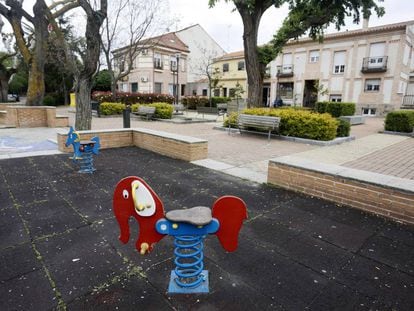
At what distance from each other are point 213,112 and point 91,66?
12808 millimetres

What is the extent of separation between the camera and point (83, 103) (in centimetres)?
918

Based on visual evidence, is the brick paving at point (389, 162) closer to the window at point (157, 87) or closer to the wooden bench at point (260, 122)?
the wooden bench at point (260, 122)

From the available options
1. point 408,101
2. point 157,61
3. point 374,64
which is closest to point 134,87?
point 157,61

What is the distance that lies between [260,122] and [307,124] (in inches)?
65.4

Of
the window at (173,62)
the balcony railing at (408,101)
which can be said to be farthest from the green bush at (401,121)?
the window at (173,62)

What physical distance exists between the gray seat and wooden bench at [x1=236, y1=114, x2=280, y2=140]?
26.3ft

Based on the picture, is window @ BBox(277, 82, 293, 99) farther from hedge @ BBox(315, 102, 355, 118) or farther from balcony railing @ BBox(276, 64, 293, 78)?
hedge @ BBox(315, 102, 355, 118)

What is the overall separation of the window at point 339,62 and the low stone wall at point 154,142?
27489 mm

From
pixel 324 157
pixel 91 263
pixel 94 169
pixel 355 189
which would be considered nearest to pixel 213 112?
pixel 324 157

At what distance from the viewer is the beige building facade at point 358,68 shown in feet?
81.7

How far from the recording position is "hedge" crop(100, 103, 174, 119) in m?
16.8

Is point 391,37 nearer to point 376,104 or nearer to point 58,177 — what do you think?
point 376,104

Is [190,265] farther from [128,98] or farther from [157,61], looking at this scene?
[157,61]

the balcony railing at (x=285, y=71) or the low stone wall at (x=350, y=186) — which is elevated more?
the balcony railing at (x=285, y=71)
